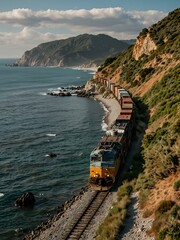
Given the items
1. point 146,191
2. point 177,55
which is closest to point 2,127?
point 177,55

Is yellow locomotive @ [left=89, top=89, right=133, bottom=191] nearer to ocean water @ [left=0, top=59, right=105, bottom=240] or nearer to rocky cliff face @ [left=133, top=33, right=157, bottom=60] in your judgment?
ocean water @ [left=0, top=59, right=105, bottom=240]

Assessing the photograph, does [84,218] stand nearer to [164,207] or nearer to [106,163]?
[106,163]

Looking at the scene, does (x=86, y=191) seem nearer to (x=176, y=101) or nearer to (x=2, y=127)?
(x=176, y=101)

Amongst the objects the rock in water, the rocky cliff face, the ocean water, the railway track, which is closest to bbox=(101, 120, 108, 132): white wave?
the ocean water

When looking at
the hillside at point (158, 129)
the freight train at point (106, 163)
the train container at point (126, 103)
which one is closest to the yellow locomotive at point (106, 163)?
the freight train at point (106, 163)

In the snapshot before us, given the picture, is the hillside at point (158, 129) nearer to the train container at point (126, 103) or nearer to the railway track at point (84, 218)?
the train container at point (126, 103)

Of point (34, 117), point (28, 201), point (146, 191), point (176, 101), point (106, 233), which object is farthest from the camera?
point (34, 117)
